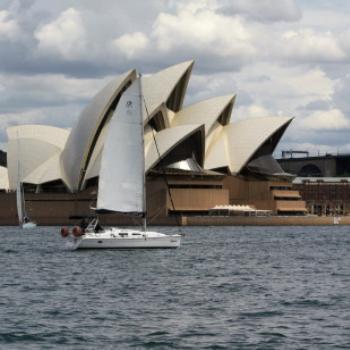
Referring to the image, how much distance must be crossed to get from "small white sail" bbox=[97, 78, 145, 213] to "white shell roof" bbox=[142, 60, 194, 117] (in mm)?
46311

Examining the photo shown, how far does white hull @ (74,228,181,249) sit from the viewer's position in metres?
50.8

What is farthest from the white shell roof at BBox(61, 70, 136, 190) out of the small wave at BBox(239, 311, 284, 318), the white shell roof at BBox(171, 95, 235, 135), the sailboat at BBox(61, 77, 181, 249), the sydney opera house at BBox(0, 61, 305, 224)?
the small wave at BBox(239, 311, 284, 318)

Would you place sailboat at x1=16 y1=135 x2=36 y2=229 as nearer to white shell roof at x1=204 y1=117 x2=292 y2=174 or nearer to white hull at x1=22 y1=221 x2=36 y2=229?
white hull at x1=22 y1=221 x2=36 y2=229

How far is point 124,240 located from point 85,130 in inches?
1992

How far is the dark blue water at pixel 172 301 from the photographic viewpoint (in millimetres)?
24375

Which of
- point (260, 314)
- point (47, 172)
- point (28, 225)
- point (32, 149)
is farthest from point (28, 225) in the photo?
point (260, 314)

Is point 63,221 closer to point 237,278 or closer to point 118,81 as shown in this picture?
point 118,81

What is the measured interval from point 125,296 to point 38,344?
27.0 ft

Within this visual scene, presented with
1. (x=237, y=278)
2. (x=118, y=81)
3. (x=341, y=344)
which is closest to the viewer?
(x=341, y=344)

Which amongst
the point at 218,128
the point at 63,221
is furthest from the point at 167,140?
the point at 63,221

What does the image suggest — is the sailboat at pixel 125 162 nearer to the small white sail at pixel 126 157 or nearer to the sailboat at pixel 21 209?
the small white sail at pixel 126 157

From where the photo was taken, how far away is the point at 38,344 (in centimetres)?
2380

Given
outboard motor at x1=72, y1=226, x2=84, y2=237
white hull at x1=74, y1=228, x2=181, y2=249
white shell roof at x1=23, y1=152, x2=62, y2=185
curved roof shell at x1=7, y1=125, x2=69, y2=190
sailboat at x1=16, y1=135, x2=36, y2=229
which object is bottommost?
white hull at x1=74, y1=228, x2=181, y2=249

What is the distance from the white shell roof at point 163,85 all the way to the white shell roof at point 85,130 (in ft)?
9.82
